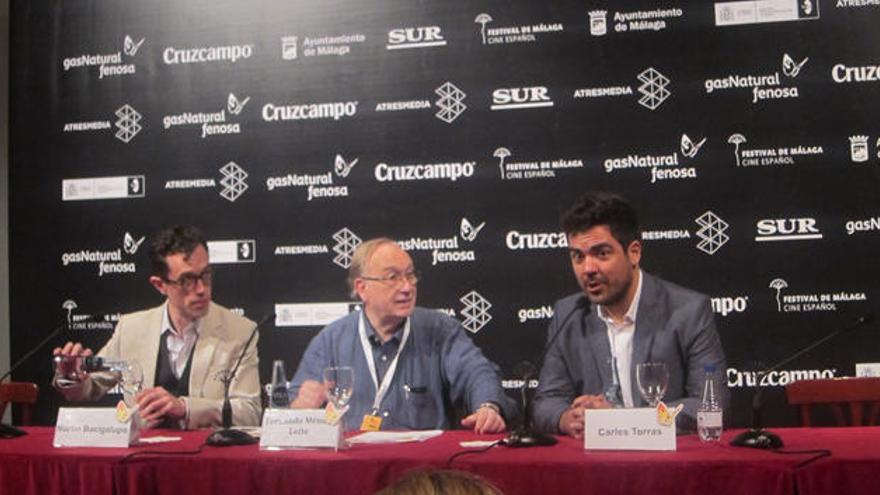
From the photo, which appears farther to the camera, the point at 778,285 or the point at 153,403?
the point at 778,285

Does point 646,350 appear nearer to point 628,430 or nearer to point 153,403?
point 628,430

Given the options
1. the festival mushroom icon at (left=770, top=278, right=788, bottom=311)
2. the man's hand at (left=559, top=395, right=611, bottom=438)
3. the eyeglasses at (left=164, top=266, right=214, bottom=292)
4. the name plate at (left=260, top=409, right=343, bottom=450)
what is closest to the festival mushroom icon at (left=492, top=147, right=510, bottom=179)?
the festival mushroom icon at (left=770, top=278, right=788, bottom=311)

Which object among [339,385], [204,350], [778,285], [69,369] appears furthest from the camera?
[778,285]

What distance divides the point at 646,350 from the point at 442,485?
2531 millimetres

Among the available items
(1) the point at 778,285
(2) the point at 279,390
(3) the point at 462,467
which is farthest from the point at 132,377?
(1) the point at 778,285

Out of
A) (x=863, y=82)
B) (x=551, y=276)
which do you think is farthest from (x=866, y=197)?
(x=551, y=276)

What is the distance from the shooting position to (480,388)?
3.45 m

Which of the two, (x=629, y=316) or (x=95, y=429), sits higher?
(x=629, y=316)

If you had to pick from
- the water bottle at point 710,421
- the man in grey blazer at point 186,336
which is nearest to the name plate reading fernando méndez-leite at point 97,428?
the man in grey blazer at point 186,336

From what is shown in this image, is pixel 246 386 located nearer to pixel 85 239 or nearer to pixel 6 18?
pixel 85 239

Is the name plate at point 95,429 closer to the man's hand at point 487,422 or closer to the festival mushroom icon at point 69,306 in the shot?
the man's hand at point 487,422

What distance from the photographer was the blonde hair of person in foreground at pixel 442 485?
890 mm

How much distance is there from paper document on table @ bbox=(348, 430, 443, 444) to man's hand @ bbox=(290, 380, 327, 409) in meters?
0.20

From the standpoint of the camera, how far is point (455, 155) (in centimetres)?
457
